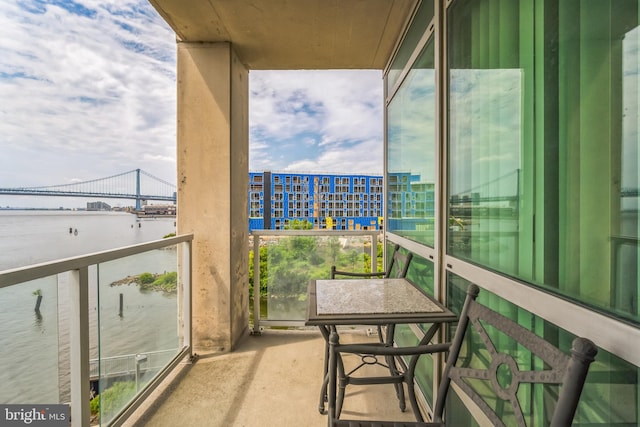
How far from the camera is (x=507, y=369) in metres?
1.08

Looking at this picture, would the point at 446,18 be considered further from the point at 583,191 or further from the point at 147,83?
the point at 147,83

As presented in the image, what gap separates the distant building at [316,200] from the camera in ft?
12.1

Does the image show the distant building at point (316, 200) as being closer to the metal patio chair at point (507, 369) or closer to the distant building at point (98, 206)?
the distant building at point (98, 206)

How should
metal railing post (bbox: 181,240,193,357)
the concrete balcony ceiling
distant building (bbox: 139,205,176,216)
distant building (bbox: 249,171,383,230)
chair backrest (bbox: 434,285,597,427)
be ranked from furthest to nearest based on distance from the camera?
1. distant building (bbox: 249,171,383,230)
2. distant building (bbox: 139,205,176,216)
3. metal railing post (bbox: 181,240,193,357)
4. the concrete balcony ceiling
5. chair backrest (bbox: 434,285,597,427)

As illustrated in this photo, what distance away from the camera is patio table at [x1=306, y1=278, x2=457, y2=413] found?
138 centimetres

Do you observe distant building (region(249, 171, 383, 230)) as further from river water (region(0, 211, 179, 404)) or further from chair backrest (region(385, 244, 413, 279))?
river water (region(0, 211, 179, 404))

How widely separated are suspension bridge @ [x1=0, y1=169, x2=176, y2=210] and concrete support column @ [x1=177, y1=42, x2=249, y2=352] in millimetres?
282

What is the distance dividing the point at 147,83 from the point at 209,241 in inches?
253

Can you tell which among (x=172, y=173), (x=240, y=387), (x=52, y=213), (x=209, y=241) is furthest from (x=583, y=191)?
(x=52, y=213)

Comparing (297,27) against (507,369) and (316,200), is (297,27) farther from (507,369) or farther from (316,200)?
(316,200)

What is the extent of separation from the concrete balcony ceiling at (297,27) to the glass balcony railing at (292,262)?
1821 mm

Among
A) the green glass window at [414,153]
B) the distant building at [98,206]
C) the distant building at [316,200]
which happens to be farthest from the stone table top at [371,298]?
the distant building at [98,206]

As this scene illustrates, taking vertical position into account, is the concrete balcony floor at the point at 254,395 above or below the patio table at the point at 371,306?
below

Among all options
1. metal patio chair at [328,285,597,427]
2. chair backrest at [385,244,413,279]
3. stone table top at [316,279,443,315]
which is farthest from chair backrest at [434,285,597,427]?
chair backrest at [385,244,413,279]
